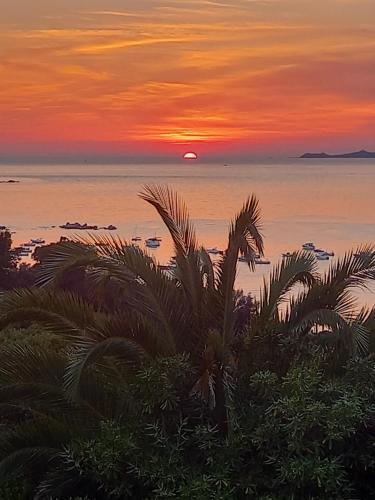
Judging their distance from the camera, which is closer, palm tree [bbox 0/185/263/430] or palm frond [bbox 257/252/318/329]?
palm tree [bbox 0/185/263/430]

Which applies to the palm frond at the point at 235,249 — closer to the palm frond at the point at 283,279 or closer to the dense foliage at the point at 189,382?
the dense foliage at the point at 189,382

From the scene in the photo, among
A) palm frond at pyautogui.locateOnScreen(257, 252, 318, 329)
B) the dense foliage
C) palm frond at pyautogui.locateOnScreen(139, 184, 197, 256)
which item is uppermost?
palm frond at pyautogui.locateOnScreen(139, 184, 197, 256)

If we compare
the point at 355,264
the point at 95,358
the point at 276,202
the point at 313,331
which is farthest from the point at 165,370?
the point at 276,202

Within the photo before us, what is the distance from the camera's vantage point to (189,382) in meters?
7.22

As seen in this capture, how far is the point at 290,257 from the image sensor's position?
27.2 ft

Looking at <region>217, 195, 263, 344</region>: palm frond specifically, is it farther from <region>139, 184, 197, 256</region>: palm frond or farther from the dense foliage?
<region>139, 184, 197, 256</region>: palm frond

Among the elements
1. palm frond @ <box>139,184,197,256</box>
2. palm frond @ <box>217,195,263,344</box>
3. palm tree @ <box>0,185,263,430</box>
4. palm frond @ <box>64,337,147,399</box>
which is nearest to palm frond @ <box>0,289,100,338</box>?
palm tree @ <box>0,185,263,430</box>

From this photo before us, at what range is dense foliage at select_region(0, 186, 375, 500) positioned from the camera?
6.65 metres

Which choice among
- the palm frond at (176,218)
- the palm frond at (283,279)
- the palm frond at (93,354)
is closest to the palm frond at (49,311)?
the palm frond at (93,354)

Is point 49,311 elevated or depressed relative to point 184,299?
depressed

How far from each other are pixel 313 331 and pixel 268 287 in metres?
0.60

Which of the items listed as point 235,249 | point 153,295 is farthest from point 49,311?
point 235,249

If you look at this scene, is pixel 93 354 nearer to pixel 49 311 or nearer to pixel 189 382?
pixel 189 382

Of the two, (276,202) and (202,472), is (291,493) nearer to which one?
(202,472)
